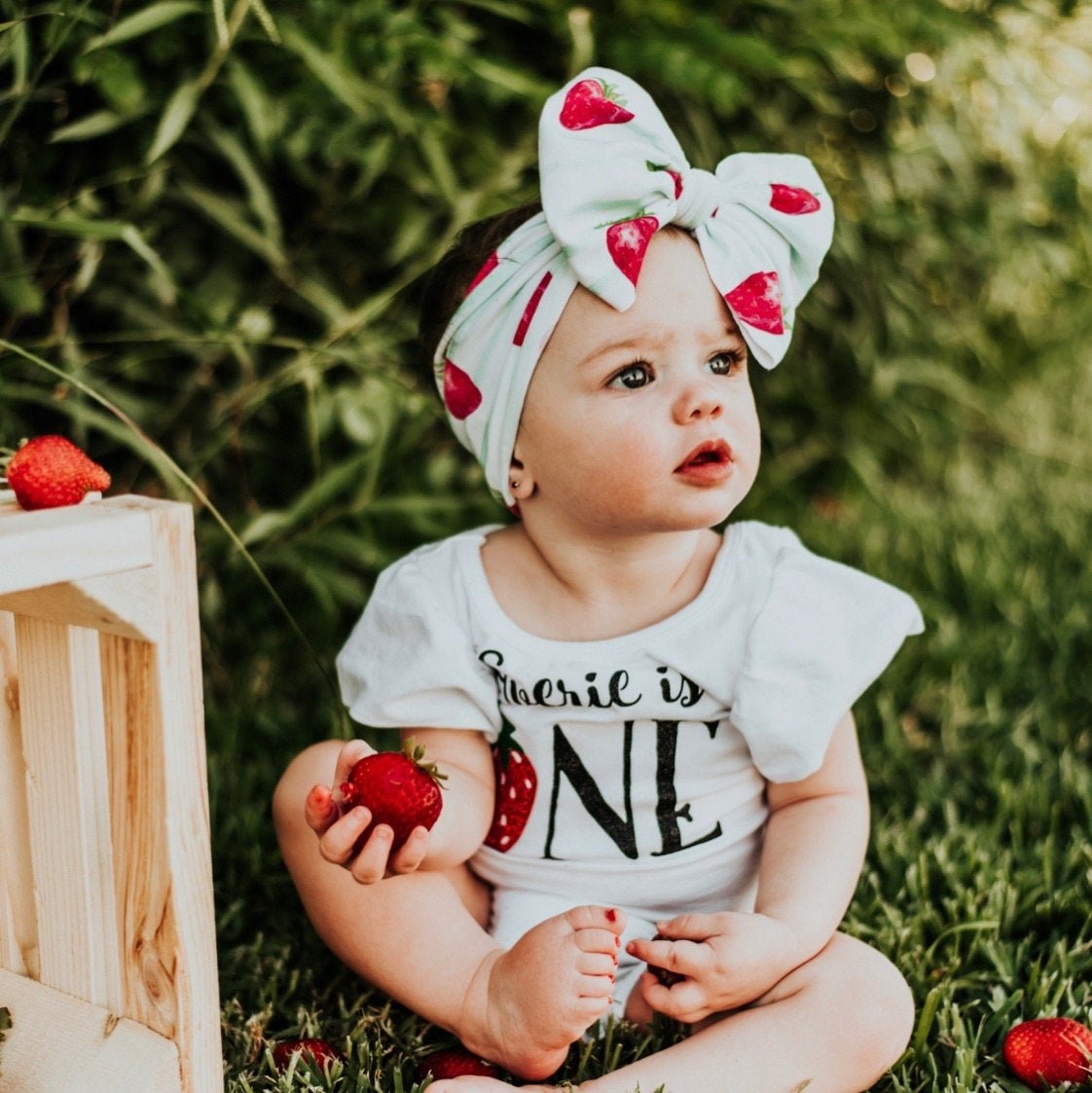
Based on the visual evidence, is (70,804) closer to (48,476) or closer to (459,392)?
(48,476)

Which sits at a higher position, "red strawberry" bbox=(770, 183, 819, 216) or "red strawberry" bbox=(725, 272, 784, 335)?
"red strawberry" bbox=(770, 183, 819, 216)

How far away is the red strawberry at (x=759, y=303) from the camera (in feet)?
4.67

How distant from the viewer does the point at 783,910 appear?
Result: 1.41 meters

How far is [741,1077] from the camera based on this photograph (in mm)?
1303

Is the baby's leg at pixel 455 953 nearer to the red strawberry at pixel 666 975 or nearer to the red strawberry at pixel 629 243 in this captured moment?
the red strawberry at pixel 666 975

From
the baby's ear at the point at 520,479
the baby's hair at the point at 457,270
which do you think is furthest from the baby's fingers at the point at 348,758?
the baby's hair at the point at 457,270

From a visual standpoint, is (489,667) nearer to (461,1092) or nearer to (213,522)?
(461,1092)

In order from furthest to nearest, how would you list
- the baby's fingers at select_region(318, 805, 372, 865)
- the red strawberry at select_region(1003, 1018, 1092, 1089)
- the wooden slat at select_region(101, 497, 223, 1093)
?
1. the red strawberry at select_region(1003, 1018, 1092, 1089)
2. the baby's fingers at select_region(318, 805, 372, 865)
3. the wooden slat at select_region(101, 497, 223, 1093)

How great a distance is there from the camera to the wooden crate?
1.06 m

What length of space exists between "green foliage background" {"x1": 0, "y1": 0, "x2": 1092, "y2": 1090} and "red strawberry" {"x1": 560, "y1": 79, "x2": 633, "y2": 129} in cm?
39

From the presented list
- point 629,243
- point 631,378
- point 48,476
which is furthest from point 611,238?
point 48,476

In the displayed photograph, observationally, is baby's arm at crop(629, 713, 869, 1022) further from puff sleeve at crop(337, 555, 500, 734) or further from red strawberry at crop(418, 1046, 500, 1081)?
puff sleeve at crop(337, 555, 500, 734)

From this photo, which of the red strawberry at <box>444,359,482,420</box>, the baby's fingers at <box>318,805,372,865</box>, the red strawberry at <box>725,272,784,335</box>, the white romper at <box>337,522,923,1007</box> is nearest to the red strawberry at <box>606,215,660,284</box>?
the red strawberry at <box>725,272,784,335</box>

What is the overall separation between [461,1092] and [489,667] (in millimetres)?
449
